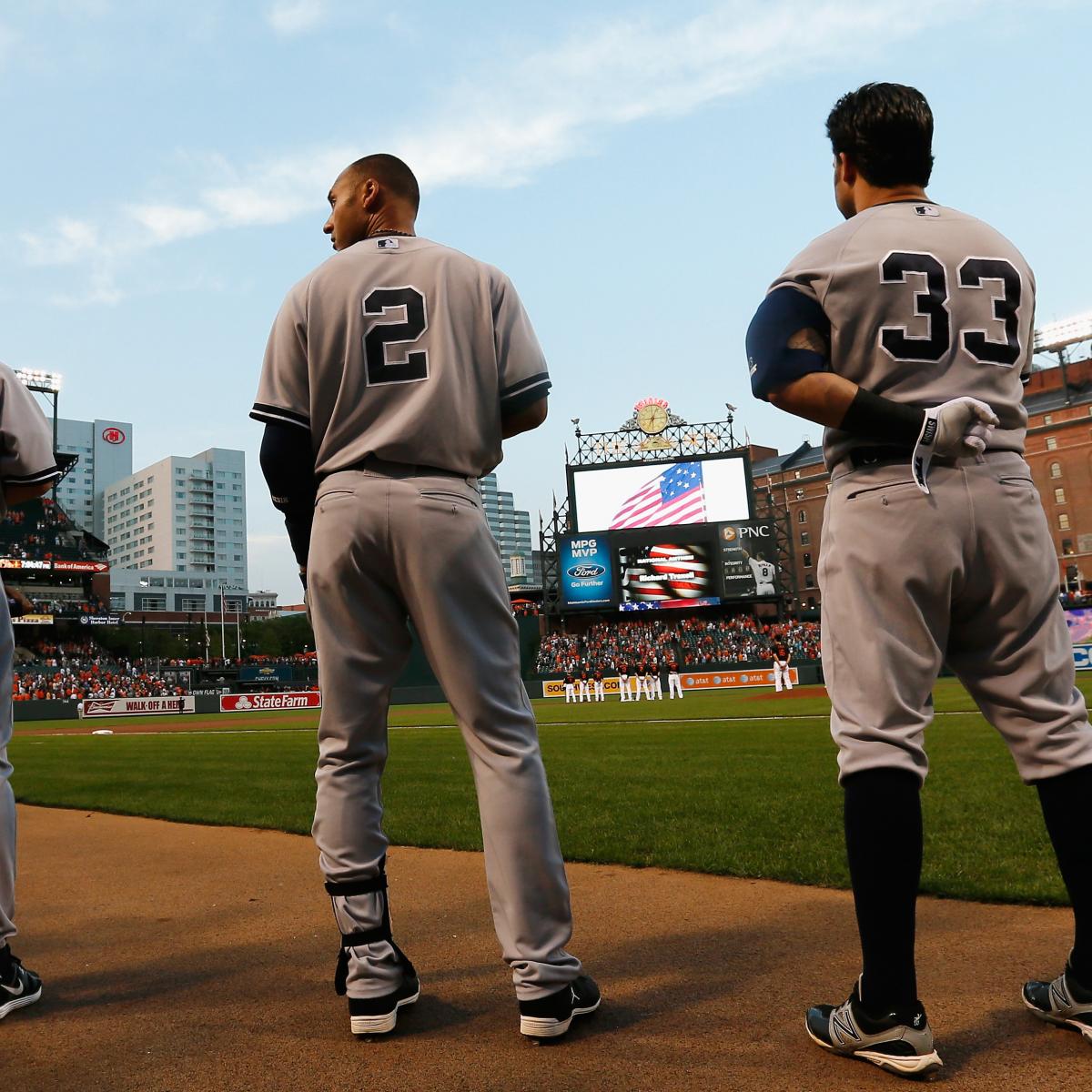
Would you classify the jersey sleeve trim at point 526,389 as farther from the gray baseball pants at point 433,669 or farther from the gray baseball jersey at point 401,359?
the gray baseball pants at point 433,669

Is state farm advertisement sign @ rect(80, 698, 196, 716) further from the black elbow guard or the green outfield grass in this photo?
the black elbow guard

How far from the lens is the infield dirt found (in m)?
1.97

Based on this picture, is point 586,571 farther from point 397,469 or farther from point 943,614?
point 943,614

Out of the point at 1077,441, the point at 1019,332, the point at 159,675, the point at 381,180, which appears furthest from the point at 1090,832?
the point at 1077,441

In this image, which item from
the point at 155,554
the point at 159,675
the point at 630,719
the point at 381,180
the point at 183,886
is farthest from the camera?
the point at 155,554

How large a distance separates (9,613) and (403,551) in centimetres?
151

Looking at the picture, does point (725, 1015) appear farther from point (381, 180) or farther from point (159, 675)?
point (159, 675)

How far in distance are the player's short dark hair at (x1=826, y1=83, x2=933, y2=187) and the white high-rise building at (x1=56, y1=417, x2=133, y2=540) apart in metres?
147

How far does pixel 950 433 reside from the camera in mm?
2037

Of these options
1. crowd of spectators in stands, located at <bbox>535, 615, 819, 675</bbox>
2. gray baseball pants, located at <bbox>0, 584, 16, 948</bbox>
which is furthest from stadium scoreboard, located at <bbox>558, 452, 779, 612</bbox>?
gray baseball pants, located at <bbox>0, 584, 16, 948</bbox>

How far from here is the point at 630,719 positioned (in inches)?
731

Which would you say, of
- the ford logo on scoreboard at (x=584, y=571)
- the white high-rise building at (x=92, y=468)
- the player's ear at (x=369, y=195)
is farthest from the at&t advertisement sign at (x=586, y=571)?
the white high-rise building at (x=92, y=468)

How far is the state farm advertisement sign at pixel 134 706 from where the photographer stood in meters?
35.1

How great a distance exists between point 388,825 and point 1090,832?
440cm
